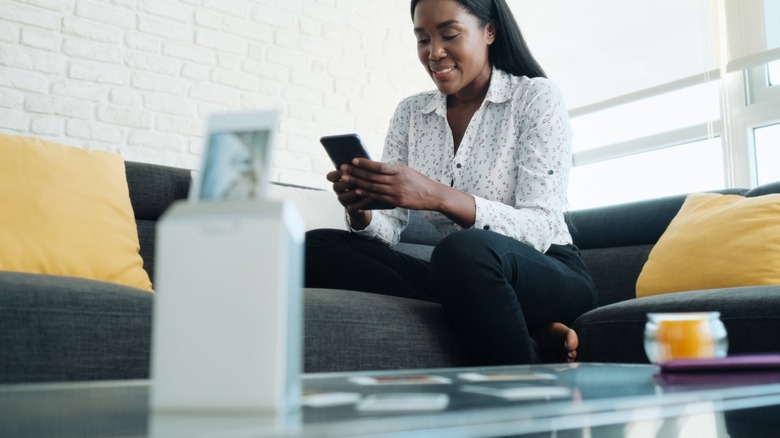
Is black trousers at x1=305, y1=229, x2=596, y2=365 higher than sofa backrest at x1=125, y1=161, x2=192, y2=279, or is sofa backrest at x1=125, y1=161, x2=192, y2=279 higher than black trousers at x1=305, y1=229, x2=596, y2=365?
sofa backrest at x1=125, y1=161, x2=192, y2=279

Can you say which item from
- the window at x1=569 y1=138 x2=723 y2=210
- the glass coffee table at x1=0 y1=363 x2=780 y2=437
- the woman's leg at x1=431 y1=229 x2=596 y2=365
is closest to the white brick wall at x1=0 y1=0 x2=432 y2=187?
the window at x1=569 y1=138 x2=723 y2=210

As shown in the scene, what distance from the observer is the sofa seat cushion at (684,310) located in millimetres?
1338

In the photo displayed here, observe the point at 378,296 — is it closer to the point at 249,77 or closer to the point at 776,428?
the point at 776,428

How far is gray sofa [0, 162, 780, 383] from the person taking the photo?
1104 mm

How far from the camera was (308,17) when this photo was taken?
3955 mm

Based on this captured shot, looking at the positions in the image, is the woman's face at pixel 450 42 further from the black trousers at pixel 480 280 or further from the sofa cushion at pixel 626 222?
the sofa cushion at pixel 626 222

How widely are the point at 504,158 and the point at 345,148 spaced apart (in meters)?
0.47

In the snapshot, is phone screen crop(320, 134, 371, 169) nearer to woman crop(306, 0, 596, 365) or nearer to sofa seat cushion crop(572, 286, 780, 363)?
woman crop(306, 0, 596, 365)

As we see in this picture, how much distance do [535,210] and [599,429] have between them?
0.85 meters

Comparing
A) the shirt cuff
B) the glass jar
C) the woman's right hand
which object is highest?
the woman's right hand

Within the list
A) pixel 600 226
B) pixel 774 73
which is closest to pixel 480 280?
pixel 600 226

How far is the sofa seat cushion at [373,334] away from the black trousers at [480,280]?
1.9 inches

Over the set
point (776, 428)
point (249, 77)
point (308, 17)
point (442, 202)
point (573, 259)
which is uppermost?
point (308, 17)

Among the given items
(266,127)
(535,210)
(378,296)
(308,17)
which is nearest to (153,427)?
(266,127)
